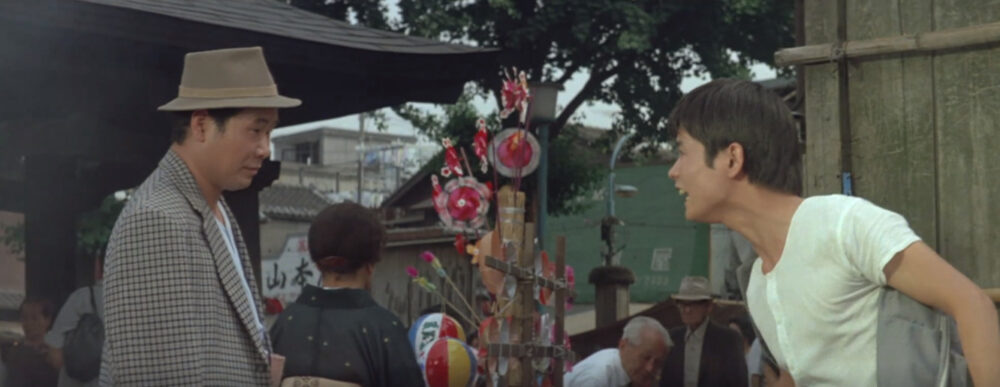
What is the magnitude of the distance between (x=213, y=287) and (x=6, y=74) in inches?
166

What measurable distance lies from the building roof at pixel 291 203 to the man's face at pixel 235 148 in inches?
1162

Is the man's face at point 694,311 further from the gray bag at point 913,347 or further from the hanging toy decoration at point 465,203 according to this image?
the gray bag at point 913,347

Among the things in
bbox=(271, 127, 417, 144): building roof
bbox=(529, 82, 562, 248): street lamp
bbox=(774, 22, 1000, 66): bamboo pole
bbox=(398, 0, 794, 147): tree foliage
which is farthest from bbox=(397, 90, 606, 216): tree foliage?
bbox=(271, 127, 417, 144): building roof

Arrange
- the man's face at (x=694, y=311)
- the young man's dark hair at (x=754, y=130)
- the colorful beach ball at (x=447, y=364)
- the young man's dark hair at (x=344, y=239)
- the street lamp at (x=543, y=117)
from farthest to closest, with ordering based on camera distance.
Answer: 1. the street lamp at (x=543, y=117)
2. the man's face at (x=694, y=311)
3. the colorful beach ball at (x=447, y=364)
4. the young man's dark hair at (x=344, y=239)
5. the young man's dark hair at (x=754, y=130)

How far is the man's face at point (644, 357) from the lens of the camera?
7.96 meters

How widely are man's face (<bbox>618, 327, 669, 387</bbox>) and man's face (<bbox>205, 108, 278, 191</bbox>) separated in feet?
17.1

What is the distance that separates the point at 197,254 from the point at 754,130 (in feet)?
4.09

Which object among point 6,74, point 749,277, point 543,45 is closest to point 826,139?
point 749,277

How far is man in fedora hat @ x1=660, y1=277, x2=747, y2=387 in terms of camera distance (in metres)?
8.62

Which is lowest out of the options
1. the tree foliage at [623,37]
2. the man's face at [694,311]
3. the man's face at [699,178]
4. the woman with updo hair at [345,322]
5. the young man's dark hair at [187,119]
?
the man's face at [694,311]

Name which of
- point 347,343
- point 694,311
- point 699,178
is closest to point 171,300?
point 699,178

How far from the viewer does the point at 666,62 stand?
21797 mm

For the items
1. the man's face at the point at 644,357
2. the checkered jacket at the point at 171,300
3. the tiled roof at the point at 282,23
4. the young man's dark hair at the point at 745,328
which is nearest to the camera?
the checkered jacket at the point at 171,300

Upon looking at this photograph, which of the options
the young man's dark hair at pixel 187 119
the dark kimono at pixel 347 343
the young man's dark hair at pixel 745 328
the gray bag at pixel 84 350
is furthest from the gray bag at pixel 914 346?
the young man's dark hair at pixel 745 328
